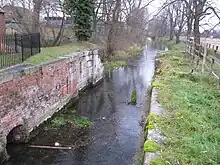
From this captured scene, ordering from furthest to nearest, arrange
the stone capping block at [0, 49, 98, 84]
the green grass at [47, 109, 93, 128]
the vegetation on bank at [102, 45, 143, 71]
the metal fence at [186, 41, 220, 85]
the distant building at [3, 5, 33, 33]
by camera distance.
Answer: the vegetation on bank at [102, 45, 143, 71] → the distant building at [3, 5, 33, 33] → the metal fence at [186, 41, 220, 85] → the green grass at [47, 109, 93, 128] → the stone capping block at [0, 49, 98, 84]

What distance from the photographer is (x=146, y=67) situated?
2936cm

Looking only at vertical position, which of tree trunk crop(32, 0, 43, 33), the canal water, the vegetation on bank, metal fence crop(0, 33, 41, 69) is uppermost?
tree trunk crop(32, 0, 43, 33)

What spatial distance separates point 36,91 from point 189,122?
5.96m

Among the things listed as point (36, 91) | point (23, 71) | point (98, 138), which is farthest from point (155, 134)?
point (36, 91)

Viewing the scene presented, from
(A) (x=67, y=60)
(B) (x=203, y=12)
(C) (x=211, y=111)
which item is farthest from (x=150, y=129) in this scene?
(B) (x=203, y=12)

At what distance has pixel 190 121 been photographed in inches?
324

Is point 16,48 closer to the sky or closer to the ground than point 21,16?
closer to the ground

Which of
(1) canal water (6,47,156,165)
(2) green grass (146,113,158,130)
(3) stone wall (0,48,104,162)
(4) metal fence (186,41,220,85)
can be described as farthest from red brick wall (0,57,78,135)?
(4) metal fence (186,41,220,85)

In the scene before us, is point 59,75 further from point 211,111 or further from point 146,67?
point 146,67

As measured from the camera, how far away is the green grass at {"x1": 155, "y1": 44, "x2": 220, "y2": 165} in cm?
608

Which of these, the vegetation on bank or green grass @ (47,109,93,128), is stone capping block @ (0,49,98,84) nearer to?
green grass @ (47,109,93,128)

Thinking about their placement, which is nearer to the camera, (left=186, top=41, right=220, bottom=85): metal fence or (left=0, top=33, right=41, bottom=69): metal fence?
(left=0, top=33, right=41, bottom=69): metal fence

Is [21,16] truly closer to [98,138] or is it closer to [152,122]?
[98,138]

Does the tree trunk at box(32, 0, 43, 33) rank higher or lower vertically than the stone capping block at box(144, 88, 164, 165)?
higher
